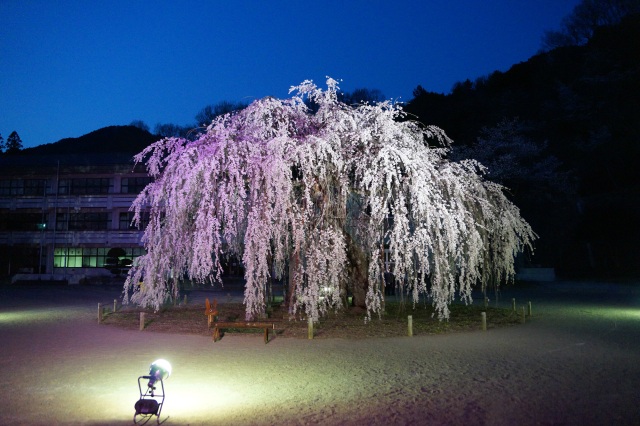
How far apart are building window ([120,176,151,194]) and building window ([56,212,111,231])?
9.61 feet

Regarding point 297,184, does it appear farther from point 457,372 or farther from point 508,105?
point 508,105

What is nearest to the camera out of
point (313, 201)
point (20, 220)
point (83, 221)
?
point (313, 201)

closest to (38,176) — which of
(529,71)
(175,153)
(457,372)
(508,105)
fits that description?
(175,153)

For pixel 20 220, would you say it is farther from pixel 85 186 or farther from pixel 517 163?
pixel 517 163

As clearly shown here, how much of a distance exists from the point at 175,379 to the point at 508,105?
51758 mm

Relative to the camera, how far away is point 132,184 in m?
50.4

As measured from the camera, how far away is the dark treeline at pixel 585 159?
142 feet

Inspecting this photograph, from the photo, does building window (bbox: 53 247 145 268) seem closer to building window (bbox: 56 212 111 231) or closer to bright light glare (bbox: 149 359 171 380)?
building window (bbox: 56 212 111 231)

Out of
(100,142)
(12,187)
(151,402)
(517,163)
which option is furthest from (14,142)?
(151,402)

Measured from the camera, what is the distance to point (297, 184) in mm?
15773

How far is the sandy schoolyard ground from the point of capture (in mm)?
7145

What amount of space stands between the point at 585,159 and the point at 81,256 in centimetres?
4769

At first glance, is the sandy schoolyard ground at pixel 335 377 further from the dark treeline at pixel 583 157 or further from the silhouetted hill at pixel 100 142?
the silhouetted hill at pixel 100 142

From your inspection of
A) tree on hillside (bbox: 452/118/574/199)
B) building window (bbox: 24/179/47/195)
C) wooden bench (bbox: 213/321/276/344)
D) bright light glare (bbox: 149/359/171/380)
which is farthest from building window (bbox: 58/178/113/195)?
bright light glare (bbox: 149/359/171/380)
